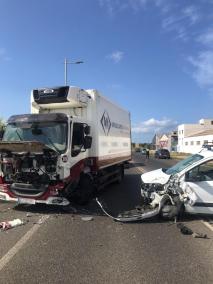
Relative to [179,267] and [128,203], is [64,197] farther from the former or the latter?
[179,267]

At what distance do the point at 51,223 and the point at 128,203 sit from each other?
3.67 meters

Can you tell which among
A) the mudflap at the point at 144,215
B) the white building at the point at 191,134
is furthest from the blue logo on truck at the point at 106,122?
the white building at the point at 191,134

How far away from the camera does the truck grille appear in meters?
10.9

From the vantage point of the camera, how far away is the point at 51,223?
31.6 feet

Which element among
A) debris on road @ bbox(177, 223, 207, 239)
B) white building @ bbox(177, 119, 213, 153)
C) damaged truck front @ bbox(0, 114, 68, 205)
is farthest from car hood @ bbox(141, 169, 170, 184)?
white building @ bbox(177, 119, 213, 153)

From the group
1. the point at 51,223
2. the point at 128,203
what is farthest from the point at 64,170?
the point at 128,203

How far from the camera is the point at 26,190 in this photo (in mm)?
11023

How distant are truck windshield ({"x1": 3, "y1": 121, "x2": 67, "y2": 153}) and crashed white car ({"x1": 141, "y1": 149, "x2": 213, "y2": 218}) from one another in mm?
2699

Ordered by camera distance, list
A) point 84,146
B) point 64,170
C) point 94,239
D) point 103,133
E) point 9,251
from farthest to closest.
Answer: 1. point 103,133
2. point 84,146
3. point 64,170
4. point 94,239
5. point 9,251

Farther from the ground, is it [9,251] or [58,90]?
[58,90]

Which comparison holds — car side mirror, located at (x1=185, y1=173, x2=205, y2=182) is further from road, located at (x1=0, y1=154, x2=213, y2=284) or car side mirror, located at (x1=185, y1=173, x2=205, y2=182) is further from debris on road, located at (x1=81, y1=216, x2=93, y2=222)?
debris on road, located at (x1=81, y1=216, x2=93, y2=222)

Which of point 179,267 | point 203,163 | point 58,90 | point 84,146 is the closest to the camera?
point 179,267

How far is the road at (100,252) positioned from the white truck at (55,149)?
0.70 meters

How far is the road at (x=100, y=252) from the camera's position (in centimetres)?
586
